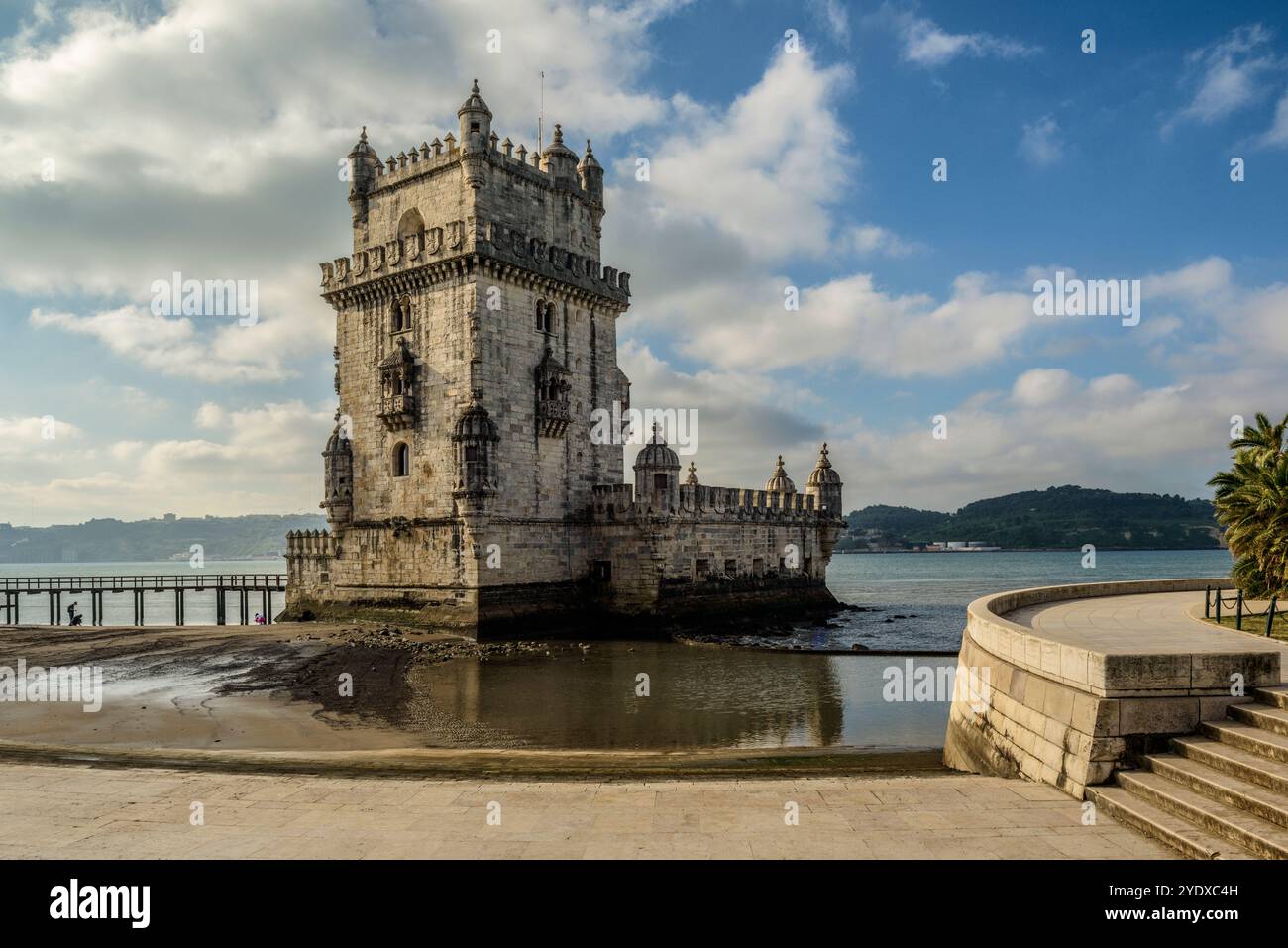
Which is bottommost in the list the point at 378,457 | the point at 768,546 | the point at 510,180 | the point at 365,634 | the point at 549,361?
the point at 365,634

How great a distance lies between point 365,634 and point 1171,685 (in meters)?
29.7

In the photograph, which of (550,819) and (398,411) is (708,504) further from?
(550,819)

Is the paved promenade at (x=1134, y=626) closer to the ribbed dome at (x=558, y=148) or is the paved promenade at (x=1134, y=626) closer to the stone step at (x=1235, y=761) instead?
the stone step at (x=1235, y=761)

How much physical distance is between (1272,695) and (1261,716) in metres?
0.63

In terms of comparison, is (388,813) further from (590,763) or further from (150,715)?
(150,715)

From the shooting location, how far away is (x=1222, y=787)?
8.44m

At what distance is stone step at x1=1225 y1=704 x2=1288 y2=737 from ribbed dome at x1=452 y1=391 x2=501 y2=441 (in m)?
27.3

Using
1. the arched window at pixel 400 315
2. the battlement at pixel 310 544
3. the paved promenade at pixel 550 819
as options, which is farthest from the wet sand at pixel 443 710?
the arched window at pixel 400 315

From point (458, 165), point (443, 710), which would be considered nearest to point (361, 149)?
point (458, 165)

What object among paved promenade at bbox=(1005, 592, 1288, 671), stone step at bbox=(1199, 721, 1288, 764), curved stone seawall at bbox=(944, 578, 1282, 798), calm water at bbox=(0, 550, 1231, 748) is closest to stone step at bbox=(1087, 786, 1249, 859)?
curved stone seawall at bbox=(944, 578, 1282, 798)

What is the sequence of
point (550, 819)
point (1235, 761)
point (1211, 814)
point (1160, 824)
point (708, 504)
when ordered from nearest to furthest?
point (1211, 814) → point (1160, 824) → point (1235, 761) → point (550, 819) → point (708, 504)

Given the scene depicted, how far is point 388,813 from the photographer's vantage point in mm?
9695
